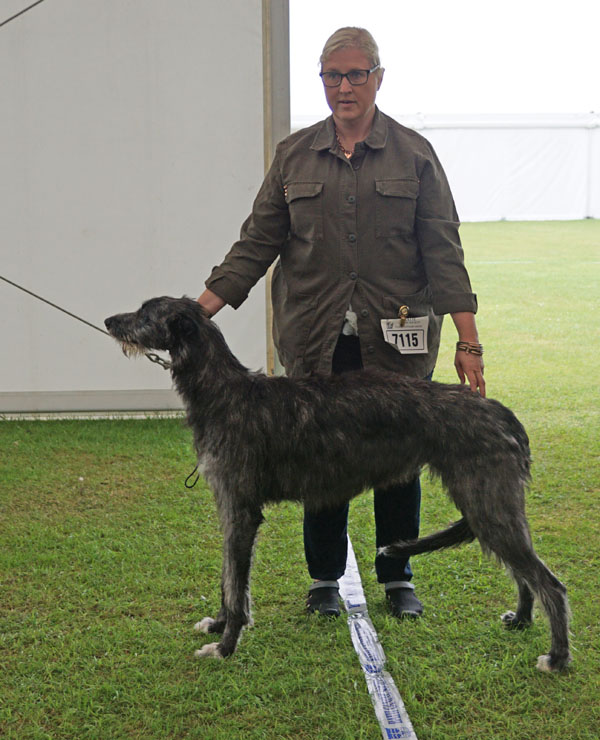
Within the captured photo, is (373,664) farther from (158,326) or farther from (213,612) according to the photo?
(158,326)

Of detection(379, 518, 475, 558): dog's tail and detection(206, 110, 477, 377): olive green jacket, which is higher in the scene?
detection(206, 110, 477, 377): olive green jacket

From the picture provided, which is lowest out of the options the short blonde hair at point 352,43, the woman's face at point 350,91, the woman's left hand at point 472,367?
the woman's left hand at point 472,367

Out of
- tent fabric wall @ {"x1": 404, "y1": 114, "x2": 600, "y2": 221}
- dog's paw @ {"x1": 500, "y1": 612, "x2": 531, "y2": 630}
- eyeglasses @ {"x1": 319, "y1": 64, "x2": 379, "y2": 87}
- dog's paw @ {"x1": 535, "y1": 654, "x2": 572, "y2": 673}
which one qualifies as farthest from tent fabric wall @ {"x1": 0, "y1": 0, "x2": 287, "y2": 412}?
tent fabric wall @ {"x1": 404, "y1": 114, "x2": 600, "y2": 221}

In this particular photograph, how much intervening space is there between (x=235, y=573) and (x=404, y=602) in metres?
0.74

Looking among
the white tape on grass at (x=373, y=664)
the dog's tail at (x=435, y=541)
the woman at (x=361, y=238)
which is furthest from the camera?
the woman at (x=361, y=238)

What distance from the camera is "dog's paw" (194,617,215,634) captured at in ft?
9.27

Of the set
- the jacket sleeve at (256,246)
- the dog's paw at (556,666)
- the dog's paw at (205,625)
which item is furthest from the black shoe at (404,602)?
the jacket sleeve at (256,246)

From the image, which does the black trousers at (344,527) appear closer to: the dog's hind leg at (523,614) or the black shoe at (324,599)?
the black shoe at (324,599)

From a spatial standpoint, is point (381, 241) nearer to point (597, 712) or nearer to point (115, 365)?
point (597, 712)

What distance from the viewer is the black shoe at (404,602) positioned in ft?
9.59

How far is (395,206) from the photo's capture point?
107 inches

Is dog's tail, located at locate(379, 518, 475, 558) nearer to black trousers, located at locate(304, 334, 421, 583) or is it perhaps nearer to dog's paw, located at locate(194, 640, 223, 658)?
black trousers, located at locate(304, 334, 421, 583)

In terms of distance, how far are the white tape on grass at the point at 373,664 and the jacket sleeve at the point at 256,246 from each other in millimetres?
1276

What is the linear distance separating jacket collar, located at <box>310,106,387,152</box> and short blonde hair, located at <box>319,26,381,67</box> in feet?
0.65
